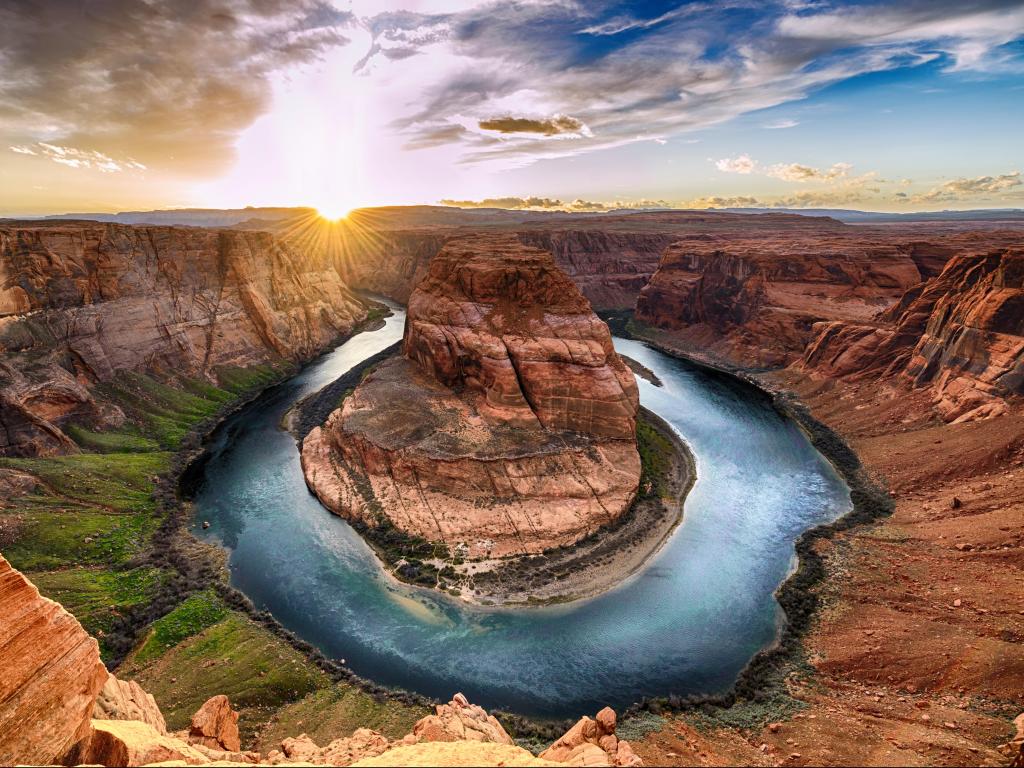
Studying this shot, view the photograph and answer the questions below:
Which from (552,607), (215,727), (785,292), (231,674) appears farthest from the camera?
(785,292)

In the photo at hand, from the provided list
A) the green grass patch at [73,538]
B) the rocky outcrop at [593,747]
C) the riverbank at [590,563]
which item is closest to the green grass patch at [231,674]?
the green grass patch at [73,538]

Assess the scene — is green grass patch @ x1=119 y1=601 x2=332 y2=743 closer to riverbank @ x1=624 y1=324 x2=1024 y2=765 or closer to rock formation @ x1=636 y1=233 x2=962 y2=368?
riverbank @ x1=624 y1=324 x2=1024 y2=765

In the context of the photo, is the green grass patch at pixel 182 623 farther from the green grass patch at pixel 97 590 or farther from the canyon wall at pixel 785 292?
the canyon wall at pixel 785 292

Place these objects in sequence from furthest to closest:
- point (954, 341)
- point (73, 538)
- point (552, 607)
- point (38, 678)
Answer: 1. point (954, 341)
2. point (73, 538)
3. point (552, 607)
4. point (38, 678)

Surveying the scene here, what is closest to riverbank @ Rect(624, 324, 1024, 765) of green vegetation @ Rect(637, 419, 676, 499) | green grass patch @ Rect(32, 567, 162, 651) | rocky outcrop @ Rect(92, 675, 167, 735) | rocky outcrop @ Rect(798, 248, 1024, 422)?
rocky outcrop @ Rect(798, 248, 1024, 422)

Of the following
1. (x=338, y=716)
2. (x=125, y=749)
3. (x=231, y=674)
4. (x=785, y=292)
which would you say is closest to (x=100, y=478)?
(x=231, y=674)

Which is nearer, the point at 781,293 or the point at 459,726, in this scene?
the point at 459,726

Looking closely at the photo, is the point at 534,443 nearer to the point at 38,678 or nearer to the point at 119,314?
the point at 38,678
